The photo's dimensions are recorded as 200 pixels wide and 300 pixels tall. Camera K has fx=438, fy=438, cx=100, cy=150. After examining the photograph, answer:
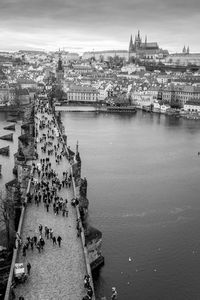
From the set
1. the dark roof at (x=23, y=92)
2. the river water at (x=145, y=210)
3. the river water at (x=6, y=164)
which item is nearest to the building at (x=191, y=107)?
the river water at (x=145, y=210)

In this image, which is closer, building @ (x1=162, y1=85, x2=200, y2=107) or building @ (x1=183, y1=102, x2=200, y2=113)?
building @ (x1=183, y1=102, x2=200, y2=113)

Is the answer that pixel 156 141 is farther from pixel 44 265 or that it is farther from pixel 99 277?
pixel 44 265

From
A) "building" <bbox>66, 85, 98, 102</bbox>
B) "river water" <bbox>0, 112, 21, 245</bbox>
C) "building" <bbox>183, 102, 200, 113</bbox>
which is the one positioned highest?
"building" <bbox>66, 85, 98, 102</bbox>

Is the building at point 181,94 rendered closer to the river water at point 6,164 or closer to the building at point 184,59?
the river water at point 6,164

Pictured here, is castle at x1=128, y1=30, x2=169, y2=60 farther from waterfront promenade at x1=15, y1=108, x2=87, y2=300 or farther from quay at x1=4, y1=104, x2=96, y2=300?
waterfront promenade at x1=15, y1=108, x2=87, y2=300

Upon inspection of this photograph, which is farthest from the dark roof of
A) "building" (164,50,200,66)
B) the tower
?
the tower

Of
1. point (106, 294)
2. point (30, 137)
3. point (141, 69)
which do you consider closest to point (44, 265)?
point (106, 294)
